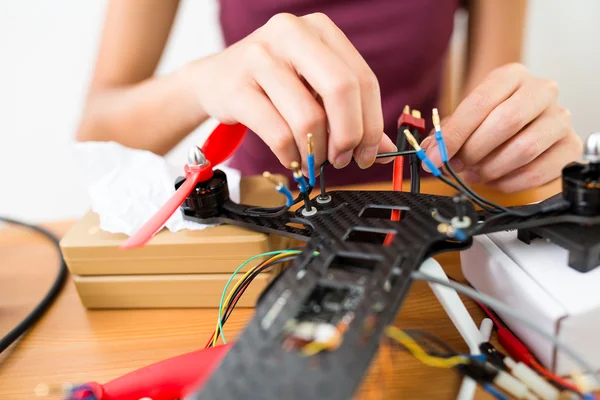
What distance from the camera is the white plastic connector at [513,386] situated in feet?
1.05

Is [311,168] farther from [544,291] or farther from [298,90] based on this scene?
[544,291]

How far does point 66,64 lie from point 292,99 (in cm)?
114

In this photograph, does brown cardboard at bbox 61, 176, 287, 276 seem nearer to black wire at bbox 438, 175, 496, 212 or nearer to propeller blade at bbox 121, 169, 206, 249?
propeller blade at bbox 121, 169, 206, 249

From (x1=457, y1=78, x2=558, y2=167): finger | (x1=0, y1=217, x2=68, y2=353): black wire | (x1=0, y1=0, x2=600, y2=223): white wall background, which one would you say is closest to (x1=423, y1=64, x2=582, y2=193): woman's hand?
(x1=457, y1=78, x2=558, y2=167): finger

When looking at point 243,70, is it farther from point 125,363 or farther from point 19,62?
point 19,62

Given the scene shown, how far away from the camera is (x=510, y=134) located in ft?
1.66

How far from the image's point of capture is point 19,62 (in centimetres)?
131

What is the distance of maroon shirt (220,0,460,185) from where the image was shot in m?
0.81

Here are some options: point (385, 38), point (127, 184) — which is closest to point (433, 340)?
point (127, 184)

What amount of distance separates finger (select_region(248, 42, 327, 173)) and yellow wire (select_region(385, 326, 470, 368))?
0.18m

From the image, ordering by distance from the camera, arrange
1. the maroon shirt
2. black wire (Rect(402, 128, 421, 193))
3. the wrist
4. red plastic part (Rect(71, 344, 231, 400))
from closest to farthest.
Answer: red plastic part (Rect(71, 344, 231, 400)) → black wire (Rect(402, 128, 421, 193)) → the wrist → the maroon shirt

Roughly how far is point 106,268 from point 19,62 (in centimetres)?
110

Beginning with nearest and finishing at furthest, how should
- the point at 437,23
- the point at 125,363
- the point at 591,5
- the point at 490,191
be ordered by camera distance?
1. the point at 125,363
2. the point at 490,191
3. the point at 437,23
4. the point at 591,5

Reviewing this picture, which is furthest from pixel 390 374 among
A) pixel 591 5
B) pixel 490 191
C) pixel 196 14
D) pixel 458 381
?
pixel 591 5
